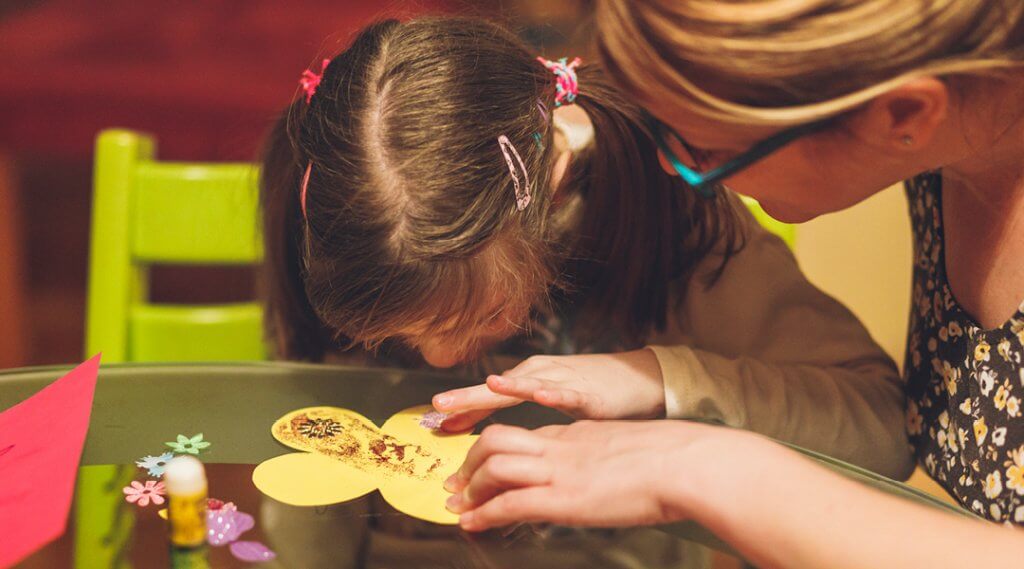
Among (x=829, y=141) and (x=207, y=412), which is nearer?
(x=829, y=141)

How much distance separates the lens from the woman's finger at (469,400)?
31.2 inches

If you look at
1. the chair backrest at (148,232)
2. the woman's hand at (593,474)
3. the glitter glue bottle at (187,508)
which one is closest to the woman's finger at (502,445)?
the woman's hand at (593,474)

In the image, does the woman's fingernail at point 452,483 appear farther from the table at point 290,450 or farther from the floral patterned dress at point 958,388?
the floral patterned dress at point 958,388

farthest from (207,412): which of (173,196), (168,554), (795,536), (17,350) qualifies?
(17,350)

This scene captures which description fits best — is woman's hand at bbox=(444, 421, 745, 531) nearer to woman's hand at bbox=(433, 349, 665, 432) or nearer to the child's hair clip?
woman's hand at bbox=(433, 349, 665, 432)

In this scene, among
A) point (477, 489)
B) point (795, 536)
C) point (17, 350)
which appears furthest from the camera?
point (17, 350)

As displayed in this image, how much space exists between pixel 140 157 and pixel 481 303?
1.76 ft

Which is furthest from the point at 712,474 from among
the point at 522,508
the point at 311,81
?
the point at 311,81

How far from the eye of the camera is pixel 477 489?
688 mm

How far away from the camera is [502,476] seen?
67 centimetres

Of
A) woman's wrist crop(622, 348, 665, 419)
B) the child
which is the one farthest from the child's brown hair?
woman's wrist crop(622, 348, 665, 419)

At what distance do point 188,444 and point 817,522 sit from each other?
19.8 inches

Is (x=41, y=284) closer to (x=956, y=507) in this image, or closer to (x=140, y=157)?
(x=140, y=157)

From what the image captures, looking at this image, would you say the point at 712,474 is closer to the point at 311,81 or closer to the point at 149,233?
the point at 311,81
